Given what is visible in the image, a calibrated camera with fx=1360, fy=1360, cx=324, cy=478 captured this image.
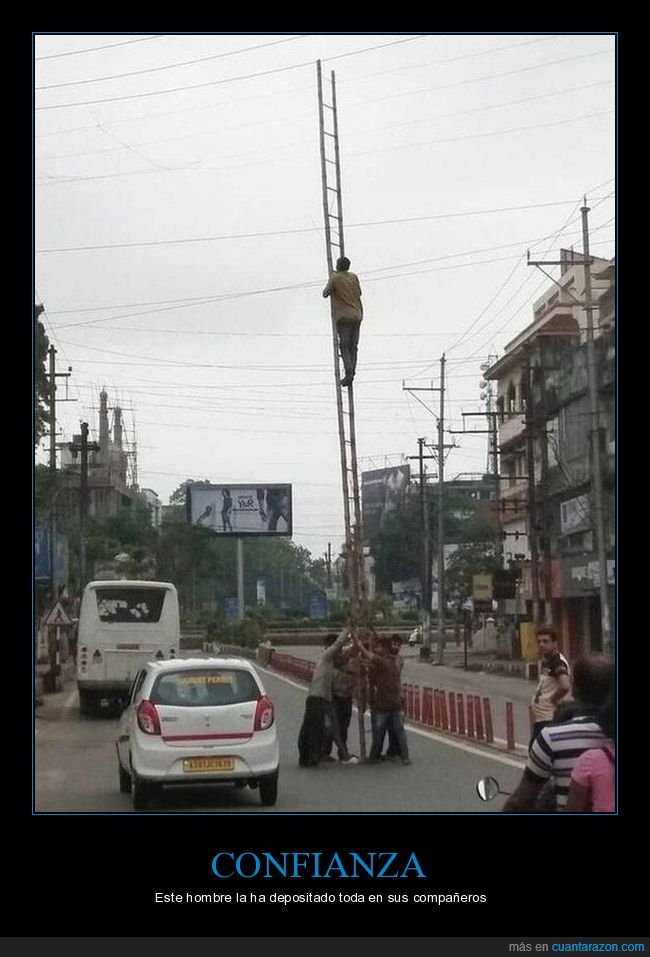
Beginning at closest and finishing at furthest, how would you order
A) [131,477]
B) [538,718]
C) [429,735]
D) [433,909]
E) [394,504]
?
[433,909], [538,718], [131,477], [429,735], [394,504]

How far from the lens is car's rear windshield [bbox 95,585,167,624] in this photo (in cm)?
1590

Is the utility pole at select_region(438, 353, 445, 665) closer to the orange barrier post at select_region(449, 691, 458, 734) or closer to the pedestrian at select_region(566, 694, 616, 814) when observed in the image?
the orange barrier post at select_region(449, 691, 458, 734)

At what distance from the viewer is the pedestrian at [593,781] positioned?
6352mm

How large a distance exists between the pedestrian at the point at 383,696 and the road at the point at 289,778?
0.35 m

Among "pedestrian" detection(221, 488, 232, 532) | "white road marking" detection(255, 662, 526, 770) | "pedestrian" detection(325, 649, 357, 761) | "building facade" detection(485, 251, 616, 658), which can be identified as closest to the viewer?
"white road marking" detection(255, 662, 526, 770)

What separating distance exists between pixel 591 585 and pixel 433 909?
71.6 feet

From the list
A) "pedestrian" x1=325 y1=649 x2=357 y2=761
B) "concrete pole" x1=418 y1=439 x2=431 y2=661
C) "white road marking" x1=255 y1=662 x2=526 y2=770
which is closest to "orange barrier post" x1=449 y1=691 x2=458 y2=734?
"white road marking" x1=255 y1=662 x2=526 y2=770

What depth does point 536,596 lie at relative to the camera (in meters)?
30.5

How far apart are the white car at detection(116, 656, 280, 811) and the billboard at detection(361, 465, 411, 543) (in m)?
2.99

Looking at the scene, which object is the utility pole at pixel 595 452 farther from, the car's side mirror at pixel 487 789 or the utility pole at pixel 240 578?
the car's side mirror at pixel 487 789

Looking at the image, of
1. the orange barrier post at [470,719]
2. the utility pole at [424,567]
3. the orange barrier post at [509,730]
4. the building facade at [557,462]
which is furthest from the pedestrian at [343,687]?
the building facade at [557,462]

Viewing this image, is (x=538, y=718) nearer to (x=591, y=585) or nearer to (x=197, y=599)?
(x=197, y=599)
